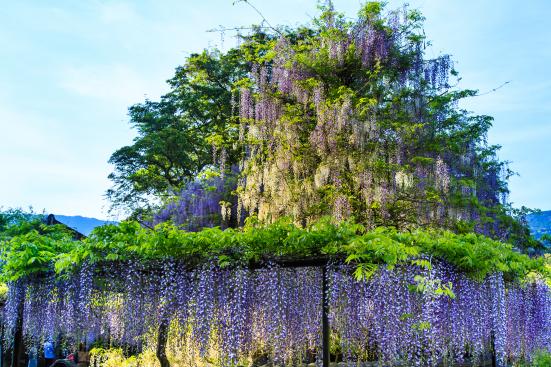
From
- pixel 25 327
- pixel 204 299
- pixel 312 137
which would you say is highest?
pixel 312 137

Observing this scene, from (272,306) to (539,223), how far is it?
1311 centimetres

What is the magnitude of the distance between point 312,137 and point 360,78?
1.78 metres

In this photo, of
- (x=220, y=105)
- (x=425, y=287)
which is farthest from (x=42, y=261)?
(x=220, y=105)

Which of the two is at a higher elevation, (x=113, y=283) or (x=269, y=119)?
(x=269, y=119)

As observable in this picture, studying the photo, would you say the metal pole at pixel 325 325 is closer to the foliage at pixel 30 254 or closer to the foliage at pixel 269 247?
the foliage at pixel 269 247

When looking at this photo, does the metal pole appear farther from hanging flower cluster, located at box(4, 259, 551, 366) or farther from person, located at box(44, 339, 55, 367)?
person, located at box(44, 339, 55, 367)

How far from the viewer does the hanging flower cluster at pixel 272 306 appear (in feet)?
18.7

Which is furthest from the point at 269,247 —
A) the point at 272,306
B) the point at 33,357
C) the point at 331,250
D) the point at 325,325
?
the point at 33,357

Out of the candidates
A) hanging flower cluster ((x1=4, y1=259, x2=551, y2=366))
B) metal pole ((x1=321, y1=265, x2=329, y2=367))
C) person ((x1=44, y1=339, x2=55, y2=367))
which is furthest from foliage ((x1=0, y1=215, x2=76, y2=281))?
person ((x1=44, y1=339, x2=55, y2=367))

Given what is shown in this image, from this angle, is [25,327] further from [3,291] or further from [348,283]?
[348,283]

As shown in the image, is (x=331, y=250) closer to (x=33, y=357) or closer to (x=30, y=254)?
(x=30, y=254)

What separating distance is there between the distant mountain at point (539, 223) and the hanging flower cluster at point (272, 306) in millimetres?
9045

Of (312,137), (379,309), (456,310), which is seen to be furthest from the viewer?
(312,137)

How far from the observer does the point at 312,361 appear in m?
9.35
